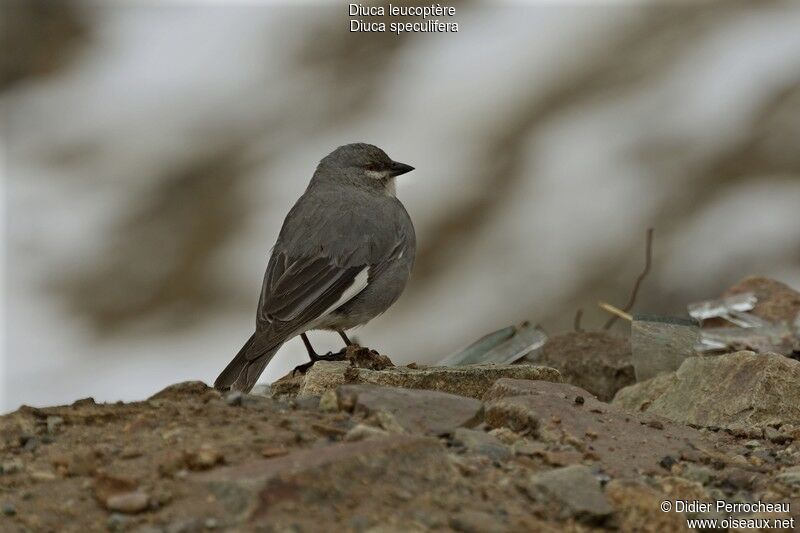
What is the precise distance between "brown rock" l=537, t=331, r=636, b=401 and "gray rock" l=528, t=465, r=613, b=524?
2.72 meters

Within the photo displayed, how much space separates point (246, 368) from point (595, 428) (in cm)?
182

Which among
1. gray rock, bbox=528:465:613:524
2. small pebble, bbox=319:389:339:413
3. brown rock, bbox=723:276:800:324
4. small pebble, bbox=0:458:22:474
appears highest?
small pebble, bbox=0:458:22:474

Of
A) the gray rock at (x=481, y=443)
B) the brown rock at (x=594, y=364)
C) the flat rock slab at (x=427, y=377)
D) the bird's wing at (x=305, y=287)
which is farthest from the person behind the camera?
the brown rock at (x=594, y=364)

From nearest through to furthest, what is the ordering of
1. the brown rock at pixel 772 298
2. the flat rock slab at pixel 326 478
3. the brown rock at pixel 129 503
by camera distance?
the flat rock slab at pixel 326 478 < the brown rock at pixel 129 503 < the brown rock at pixel 772 298

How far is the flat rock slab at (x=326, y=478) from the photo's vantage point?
2.98 meters

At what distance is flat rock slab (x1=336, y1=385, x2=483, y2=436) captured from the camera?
3.76 metres

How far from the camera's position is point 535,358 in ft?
21.0

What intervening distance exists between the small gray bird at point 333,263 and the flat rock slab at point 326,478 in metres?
2.05

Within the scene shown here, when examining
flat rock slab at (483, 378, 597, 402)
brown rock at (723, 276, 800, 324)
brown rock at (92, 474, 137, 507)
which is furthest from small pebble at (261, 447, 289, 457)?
brown rock at (723, 276, 800, 324)

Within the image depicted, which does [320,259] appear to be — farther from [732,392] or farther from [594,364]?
[732,392]

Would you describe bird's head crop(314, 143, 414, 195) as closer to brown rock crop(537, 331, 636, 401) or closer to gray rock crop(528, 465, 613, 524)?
brown rock crop(537, 331, 636, 401)

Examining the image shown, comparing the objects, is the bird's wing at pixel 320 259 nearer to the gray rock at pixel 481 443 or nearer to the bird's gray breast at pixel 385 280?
the bird's gray breast at pixel 385 280

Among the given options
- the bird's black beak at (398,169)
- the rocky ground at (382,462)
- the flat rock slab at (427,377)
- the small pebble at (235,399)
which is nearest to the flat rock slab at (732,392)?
the rocky ground at (382,462)

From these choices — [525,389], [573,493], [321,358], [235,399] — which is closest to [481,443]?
[573,493]
